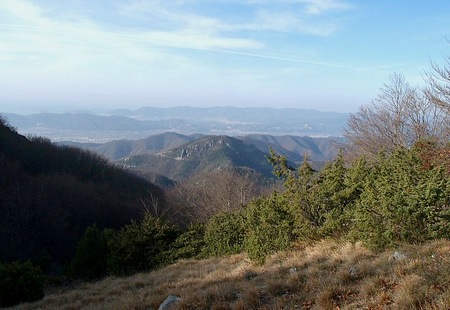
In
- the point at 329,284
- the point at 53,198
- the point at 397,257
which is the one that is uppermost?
the point at 397,257

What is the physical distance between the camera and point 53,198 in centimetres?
4272

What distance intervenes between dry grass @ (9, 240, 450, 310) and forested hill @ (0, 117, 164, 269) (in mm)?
20869

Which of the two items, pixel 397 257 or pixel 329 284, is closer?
pixel 329 284

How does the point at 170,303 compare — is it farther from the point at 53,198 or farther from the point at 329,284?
the point at 53,198

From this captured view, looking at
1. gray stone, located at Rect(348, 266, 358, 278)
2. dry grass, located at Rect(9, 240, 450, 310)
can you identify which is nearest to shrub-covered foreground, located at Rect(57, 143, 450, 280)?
dry grass, located at Rect(9, 240, 450, 310)

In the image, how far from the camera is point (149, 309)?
6348mm

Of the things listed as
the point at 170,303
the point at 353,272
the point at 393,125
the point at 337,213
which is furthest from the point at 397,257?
the point at 393,125

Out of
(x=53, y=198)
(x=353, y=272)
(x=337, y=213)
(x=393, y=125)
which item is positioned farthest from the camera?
(x=53, y=198)

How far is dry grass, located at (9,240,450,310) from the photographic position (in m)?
4.19

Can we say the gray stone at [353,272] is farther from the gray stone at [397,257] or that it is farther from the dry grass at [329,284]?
the gray stone at [397,257]

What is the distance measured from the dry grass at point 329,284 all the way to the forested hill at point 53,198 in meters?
20.9

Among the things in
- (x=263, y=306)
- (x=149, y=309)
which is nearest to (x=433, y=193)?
(x=263, y=306)

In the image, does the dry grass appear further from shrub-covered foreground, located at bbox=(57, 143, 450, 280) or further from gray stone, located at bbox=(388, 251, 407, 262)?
shrub-covered foreground, located at bbox=(57, 143, 450, 280)

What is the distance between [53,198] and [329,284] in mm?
43234
